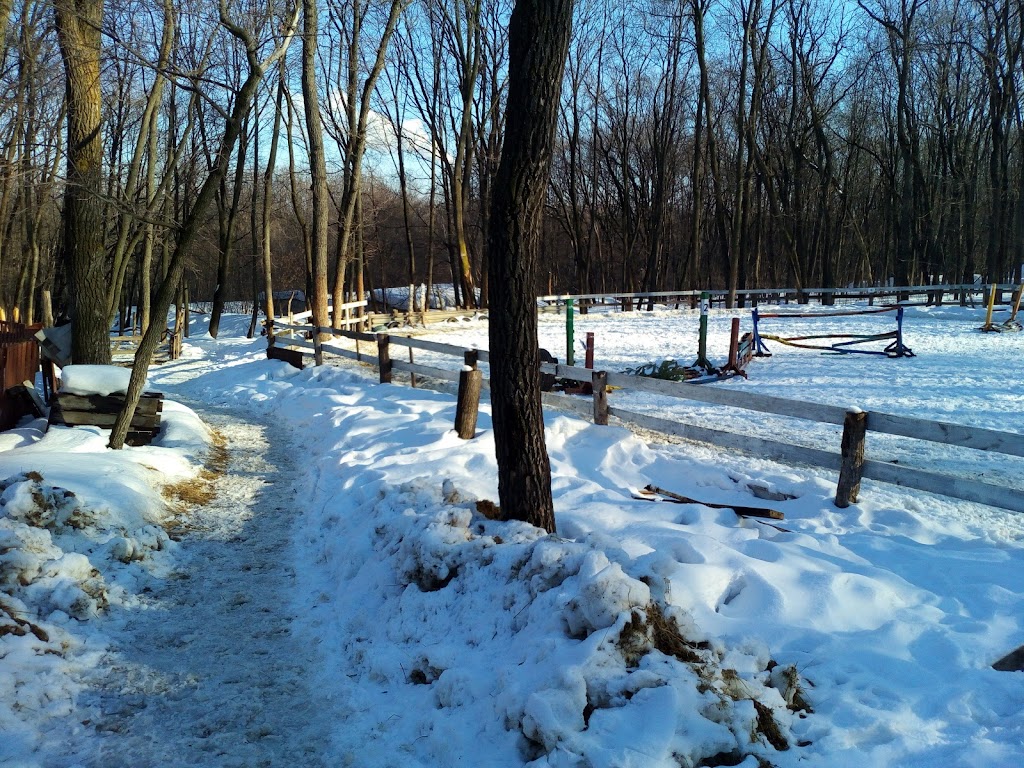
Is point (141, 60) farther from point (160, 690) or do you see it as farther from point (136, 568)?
point (160, 690)

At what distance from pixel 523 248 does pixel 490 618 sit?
2.33 metres

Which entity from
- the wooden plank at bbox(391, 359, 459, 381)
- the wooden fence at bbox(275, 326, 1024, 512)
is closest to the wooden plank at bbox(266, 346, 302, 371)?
the wooden plank at bbox(391, 359, 459, 381)

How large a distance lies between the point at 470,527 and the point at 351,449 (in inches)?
155

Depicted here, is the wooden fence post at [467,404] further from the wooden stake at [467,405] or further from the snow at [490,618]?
the snow at [490,618]

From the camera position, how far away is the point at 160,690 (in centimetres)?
400

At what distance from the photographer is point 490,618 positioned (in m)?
4.21

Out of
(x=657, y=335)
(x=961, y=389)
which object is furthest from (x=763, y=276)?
(x=961, y=389)

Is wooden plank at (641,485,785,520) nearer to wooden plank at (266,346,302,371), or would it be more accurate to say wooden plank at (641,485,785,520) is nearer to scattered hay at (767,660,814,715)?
scattered hay at (767,660,814,715)

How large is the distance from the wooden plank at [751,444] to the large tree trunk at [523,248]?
3.04 m

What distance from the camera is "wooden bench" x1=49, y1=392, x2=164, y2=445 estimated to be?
9367 mm

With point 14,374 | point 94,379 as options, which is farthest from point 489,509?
point 14,374

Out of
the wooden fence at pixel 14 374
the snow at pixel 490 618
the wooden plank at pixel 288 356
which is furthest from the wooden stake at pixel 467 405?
the wooden plank at pixel 288 356

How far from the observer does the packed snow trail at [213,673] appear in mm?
3518

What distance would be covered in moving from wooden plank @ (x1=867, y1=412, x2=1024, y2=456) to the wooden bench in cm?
826
